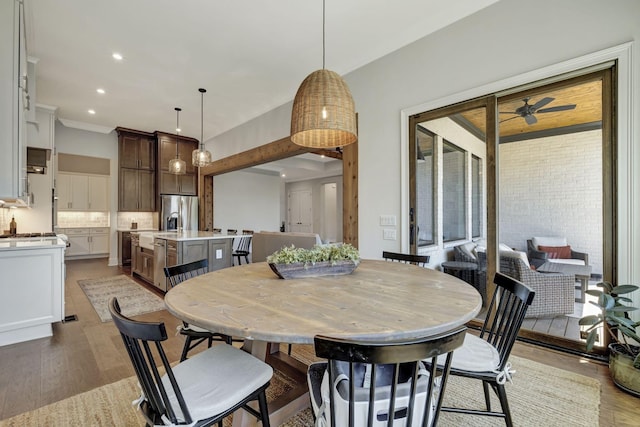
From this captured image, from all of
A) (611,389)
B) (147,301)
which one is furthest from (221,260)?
(611,389)

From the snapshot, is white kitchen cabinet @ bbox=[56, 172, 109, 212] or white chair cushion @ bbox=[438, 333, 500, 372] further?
white kitchen cabinet @ bbox=[56, 172, 109, 212]

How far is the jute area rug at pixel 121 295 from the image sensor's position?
364 cm

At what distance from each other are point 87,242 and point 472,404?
8828 millimetres

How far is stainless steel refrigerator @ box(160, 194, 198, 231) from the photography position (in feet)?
23.1

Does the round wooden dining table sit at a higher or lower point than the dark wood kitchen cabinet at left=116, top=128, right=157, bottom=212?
lower

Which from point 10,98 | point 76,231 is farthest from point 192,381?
point 76,231

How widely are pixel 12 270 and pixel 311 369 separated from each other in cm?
311

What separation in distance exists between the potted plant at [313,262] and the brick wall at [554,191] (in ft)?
5.81

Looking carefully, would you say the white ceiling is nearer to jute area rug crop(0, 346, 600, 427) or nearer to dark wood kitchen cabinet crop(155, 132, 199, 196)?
dark wood kitchen cabinet crop(155, 132, 199, 196)

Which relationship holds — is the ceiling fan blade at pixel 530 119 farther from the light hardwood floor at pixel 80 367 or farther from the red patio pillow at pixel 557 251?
the light hardwood floor at pixel 80 367

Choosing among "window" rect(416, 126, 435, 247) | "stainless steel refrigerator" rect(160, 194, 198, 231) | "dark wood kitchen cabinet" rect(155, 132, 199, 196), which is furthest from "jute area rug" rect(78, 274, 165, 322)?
"window" rect(416, 126, 435, 247)

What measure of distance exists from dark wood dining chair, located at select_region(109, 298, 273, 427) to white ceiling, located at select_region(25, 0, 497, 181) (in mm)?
3011

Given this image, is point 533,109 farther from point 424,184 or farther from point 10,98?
point 10,98

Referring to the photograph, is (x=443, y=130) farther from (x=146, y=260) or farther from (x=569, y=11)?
(x=146, y=260)
